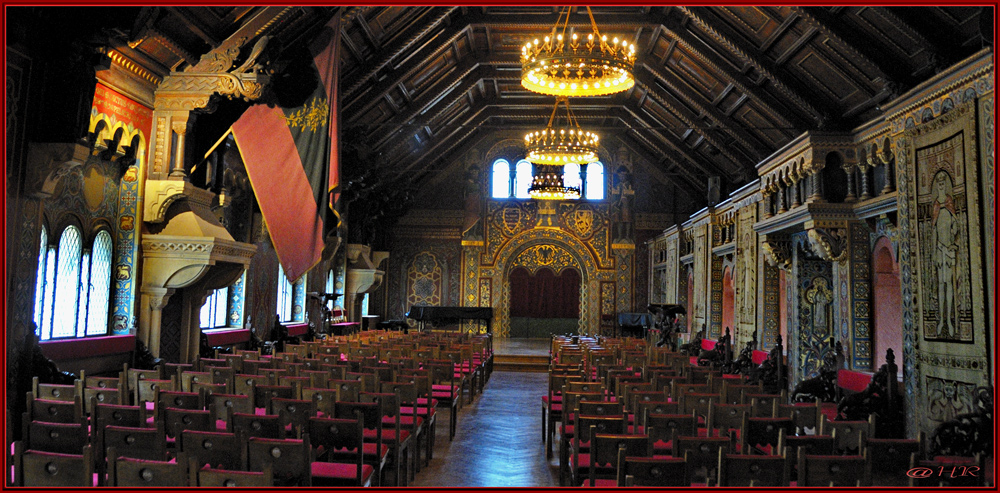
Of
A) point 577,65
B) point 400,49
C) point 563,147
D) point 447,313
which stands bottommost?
point 447,313

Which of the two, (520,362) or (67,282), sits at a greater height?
(67,282)

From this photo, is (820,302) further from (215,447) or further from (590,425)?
(215,447)

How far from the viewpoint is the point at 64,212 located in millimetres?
8312

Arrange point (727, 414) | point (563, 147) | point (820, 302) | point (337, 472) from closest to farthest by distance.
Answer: point (337, 472)
point (727, 414)
point (820, 302)
point (563, 147)

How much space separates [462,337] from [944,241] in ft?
37.0

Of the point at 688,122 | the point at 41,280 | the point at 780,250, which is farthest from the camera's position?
the point at 688,122

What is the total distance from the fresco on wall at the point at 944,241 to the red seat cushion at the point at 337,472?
5.75m

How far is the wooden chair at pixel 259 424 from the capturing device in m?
4.63

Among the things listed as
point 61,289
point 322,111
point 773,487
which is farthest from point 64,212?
point 773,487

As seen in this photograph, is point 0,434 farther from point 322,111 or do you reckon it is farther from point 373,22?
point 373,22

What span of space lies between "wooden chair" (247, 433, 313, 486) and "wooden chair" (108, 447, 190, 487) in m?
0.58

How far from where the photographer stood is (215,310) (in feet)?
43.4

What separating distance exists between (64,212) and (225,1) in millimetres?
3316

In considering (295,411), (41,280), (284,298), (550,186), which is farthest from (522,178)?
A: (295,411)
